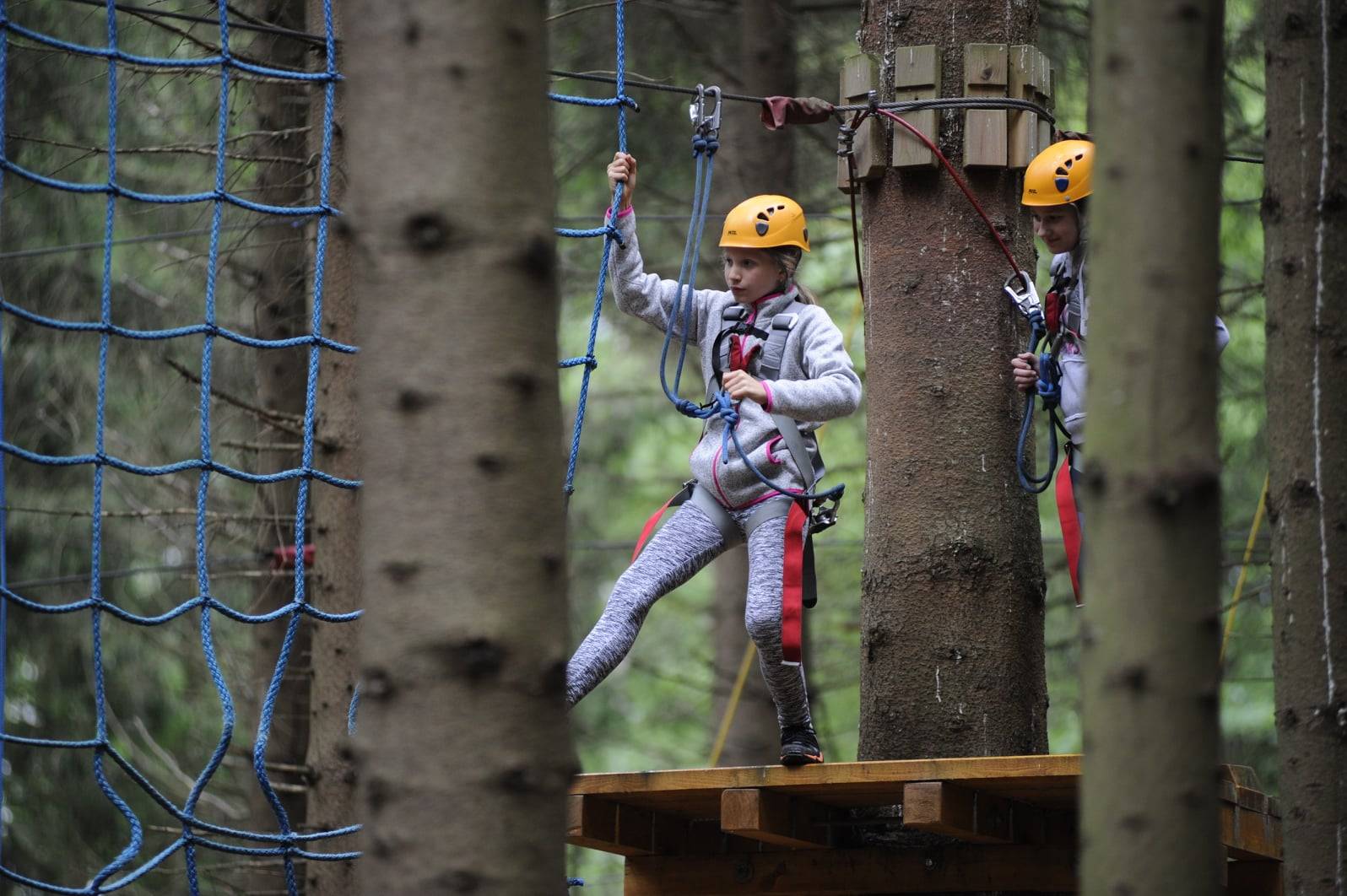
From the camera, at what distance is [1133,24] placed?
168 centimetres

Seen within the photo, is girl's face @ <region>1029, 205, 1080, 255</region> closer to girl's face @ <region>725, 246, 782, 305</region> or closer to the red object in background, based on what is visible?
girl's face @ <region>725, 246, 782, 305</region>

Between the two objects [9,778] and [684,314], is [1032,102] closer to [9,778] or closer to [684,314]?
[684,314]

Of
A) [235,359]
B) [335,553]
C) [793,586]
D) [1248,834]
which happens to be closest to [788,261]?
[793,586]

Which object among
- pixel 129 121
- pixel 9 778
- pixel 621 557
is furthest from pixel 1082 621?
pixel 621 557

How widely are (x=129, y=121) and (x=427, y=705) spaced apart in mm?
6581

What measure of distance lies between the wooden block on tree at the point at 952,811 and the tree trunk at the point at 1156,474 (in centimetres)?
138

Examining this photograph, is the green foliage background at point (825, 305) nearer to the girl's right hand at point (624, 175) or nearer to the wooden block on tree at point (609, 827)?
the girl's right hand at point (624, 175)

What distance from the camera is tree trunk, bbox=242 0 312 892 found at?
6.05 m

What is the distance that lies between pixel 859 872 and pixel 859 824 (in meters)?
0.10

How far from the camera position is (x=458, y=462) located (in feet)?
5.85

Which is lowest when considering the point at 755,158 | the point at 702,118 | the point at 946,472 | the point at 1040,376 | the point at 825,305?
the point at 946,472

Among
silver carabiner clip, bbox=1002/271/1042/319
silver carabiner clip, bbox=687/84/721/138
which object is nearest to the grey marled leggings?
silver carabiner clip, bbox=1002/271/1042/319

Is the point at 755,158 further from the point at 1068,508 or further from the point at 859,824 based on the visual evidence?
the point at 859,824

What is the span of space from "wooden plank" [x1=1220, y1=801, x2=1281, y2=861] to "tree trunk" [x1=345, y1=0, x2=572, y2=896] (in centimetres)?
175
